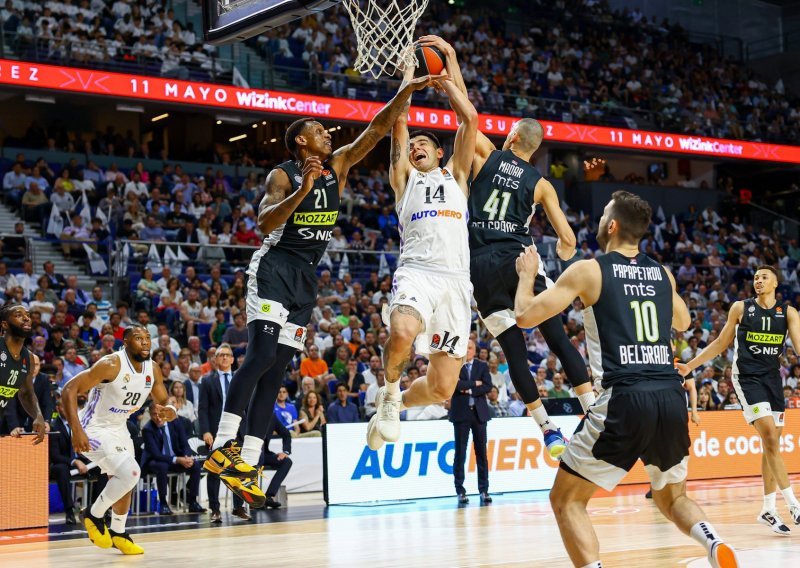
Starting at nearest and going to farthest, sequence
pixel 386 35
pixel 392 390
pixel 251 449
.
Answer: pixel 251 449 < pixel 392 390 < pixel 386 35

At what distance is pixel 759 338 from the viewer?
10758mm

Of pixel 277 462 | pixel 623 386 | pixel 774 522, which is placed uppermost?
pixel 623 386

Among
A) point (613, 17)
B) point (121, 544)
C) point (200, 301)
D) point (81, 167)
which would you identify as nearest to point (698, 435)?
point (200, 301)

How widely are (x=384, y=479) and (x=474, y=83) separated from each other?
14.9m

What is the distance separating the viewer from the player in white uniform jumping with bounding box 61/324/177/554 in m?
9.43

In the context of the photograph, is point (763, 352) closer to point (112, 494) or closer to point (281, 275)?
point (281, 275)

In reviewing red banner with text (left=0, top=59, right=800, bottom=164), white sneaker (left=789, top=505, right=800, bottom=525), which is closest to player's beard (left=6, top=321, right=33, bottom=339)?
white sneaker (left=789, top=505, right=800, bottom=525)

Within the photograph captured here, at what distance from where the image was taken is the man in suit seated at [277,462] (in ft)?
42.6

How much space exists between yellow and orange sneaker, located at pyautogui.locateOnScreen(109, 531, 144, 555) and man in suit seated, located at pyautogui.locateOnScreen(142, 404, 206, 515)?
3366mm

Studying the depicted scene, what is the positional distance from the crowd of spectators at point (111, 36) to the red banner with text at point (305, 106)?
0.40 meters

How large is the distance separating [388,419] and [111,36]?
53.7 ft

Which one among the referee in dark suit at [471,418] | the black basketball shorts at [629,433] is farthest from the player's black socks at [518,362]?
the referee in dark suit at [471,418]

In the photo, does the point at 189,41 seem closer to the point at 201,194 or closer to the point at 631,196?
the point at 201,194

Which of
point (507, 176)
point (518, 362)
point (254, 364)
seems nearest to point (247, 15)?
point (507, 176)
